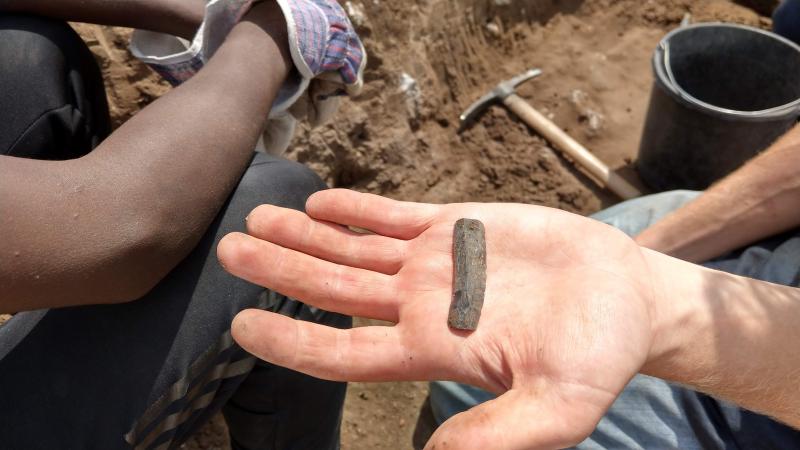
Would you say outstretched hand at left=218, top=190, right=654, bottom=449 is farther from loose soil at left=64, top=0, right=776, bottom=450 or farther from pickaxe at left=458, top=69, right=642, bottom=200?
pickaxe at left=458, top=69, right=642, bottom=200

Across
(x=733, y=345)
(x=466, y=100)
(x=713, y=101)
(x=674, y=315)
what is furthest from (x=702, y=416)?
(x=713, y=101)

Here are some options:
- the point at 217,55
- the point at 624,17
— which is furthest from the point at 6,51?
the point at 624,17

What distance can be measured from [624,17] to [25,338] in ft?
19.3

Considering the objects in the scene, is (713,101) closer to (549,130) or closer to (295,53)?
(549,130)

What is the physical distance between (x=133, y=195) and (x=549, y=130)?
12.5ft

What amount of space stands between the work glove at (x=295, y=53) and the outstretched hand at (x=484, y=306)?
1.99 ft

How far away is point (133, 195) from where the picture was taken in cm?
175

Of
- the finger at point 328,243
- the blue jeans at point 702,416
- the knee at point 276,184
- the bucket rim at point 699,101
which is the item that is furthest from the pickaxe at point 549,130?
the finger at point 328,243

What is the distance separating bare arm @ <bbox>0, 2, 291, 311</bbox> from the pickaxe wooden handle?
319cm

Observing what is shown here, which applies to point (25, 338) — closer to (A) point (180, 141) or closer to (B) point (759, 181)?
(A) point (180, 141)

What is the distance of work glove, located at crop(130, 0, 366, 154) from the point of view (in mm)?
2305

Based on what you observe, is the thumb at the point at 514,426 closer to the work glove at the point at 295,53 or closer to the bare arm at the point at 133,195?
the bare arm at the point at 133,195

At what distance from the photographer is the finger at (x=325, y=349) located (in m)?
1.68

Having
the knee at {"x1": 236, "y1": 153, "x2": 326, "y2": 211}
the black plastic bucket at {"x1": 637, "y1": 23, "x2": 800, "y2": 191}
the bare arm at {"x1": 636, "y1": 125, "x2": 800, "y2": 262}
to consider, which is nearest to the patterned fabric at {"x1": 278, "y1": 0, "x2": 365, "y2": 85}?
the knee at {"x1": 236, "y1": 153, "x2": 326, "y2": 211}
